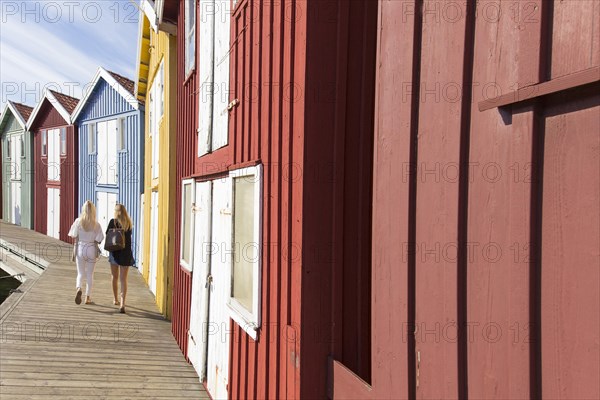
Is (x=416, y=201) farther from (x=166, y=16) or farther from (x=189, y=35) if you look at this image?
(x=166, y=16)

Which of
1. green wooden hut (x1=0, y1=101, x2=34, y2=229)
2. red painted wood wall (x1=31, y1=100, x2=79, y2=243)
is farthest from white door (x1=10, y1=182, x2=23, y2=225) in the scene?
red painted wood wall (x1=31, y1=100, x2=79, y2=243)

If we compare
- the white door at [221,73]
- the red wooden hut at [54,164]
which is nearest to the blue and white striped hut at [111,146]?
the red wooden hut at [54,164]

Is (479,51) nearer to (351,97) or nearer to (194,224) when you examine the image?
→ (351,97)

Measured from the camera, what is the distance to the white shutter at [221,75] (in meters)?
4.16

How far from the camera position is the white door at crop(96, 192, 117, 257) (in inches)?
594

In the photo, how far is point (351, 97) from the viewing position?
8.29ft

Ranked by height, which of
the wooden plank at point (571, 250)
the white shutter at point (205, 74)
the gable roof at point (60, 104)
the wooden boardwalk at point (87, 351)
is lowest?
the wooden boardwalk at point (87, 351)

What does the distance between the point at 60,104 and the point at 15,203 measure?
932 cm

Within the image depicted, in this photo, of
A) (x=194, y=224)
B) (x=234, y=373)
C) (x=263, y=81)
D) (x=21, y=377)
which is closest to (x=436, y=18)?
(x=263, y=81)

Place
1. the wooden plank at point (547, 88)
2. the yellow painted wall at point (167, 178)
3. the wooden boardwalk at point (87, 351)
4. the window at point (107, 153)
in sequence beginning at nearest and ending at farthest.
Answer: the wooden plank at point (547, 88) < the wooden boardwalk at point (87, 351) < the yellow painted wall at point (167, 178) < the window at point (107, 153)

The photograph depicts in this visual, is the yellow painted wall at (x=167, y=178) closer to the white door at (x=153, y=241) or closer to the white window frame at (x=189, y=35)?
the white door at (x=153, y=241)

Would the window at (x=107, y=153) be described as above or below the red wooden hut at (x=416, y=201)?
above

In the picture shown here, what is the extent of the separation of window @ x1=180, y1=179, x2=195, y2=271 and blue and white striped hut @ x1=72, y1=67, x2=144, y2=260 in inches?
296

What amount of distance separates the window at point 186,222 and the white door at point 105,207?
9553mm
